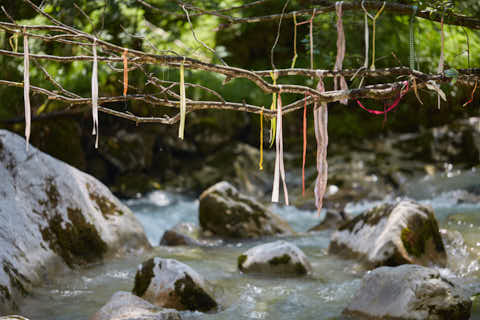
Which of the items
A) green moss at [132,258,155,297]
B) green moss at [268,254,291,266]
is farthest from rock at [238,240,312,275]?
green moss at [132,258,155,297]

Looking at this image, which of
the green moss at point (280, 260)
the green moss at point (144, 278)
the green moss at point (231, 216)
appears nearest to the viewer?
the green moss at point (144, 278)

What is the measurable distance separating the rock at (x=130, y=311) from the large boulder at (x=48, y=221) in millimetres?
907

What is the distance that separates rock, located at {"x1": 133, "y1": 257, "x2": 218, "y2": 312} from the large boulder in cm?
104

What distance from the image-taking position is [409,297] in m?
3.47

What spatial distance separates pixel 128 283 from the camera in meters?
4.66

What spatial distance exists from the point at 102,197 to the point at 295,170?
6.82 meters

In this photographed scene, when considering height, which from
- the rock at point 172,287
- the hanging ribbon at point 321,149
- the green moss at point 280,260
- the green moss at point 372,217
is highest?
the hanging ribbon at point 321,149

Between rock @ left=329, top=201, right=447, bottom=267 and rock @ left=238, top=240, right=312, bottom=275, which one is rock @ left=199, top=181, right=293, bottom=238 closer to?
rock @ left=329, top=201, right=447, bottom=267

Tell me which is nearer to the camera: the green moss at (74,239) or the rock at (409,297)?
the rock at (409,297)

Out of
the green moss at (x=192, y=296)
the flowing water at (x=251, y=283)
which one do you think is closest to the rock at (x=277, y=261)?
the flowing water at (x=251, y=283)

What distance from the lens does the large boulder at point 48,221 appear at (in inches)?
168

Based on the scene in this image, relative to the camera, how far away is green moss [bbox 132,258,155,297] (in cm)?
399

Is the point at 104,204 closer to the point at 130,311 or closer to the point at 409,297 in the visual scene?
the point at 130,311

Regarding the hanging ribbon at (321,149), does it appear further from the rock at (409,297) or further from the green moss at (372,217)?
the green moss at (372,217)
